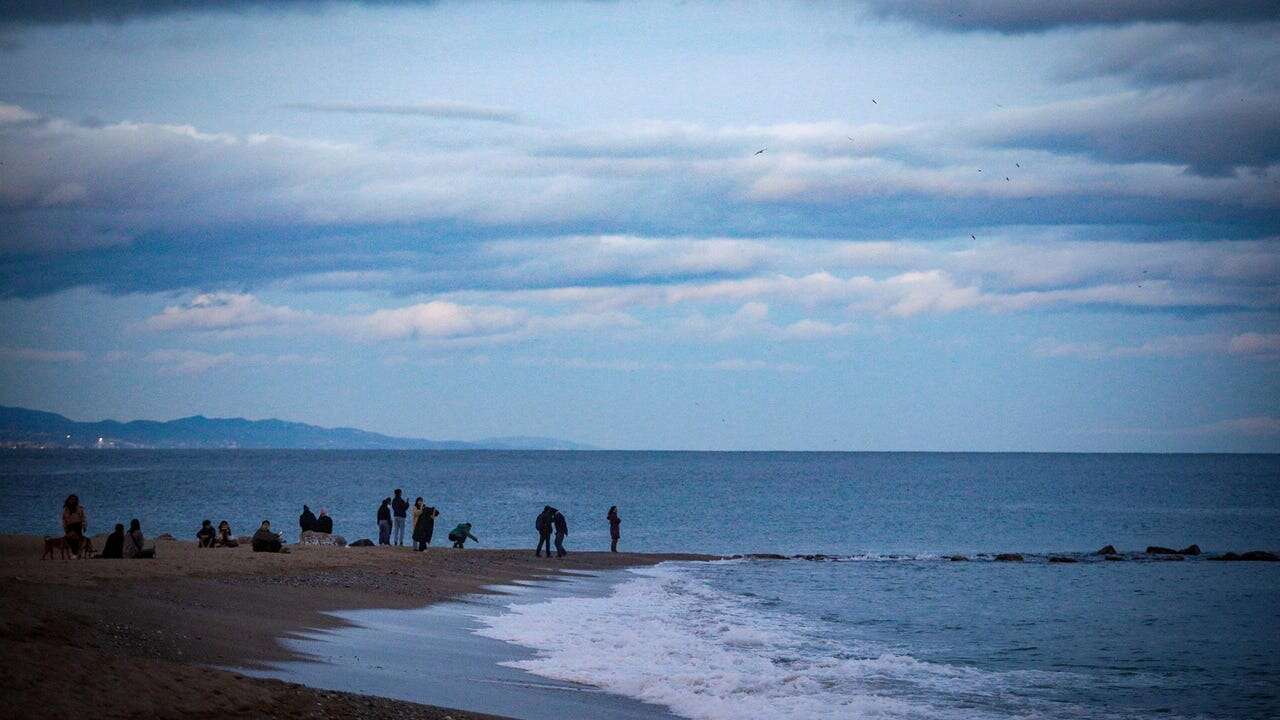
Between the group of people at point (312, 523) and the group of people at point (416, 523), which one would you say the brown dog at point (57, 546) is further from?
the group of people at point (416, 523)

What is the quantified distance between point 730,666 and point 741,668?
268 millimetres

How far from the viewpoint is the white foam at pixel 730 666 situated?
19.3 metres

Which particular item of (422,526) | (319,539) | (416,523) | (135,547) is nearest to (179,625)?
(135,547)

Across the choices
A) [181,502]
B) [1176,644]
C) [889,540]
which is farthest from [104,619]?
[181,502]

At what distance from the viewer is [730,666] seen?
22531mm

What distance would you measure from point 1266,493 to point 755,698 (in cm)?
13073

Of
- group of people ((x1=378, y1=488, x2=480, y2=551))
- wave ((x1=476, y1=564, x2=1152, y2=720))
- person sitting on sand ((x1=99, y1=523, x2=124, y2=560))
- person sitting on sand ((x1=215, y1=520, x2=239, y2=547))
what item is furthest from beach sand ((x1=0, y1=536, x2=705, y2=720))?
group of people ((x1=378, y1=488, x2=480, y2=551))

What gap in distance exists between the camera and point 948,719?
18844mm

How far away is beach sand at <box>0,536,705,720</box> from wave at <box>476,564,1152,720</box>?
4179 mm

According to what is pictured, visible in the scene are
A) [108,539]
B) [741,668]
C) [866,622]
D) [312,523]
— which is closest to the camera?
[741,668]

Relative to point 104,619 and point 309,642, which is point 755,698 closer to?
point 309,642

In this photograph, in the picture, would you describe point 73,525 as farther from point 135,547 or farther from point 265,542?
point 265,542

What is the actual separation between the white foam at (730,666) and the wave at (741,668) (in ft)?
0.08

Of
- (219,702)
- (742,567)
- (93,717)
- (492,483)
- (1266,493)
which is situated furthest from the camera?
(492,483)
